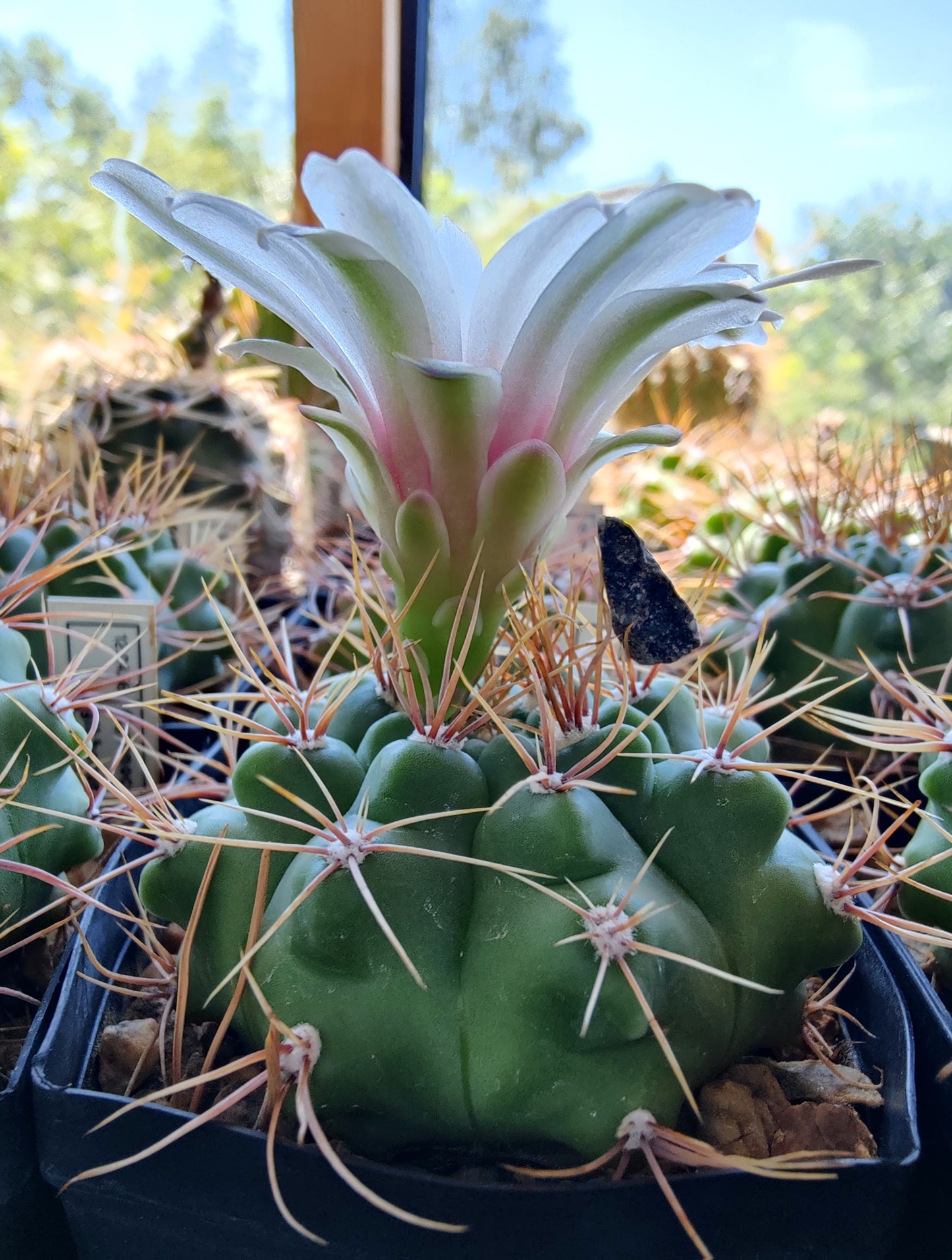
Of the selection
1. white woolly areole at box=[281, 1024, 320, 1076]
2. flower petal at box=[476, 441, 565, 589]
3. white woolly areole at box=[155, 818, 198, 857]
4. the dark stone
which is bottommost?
white woolly areole at box=[281, 1024, 320, 1076]

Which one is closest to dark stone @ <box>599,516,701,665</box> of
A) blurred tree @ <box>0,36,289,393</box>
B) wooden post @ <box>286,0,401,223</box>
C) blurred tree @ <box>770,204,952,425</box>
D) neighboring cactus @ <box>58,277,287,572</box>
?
neighboring cactus @ <box>58,277,287,572</box>

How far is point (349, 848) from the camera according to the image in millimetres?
425

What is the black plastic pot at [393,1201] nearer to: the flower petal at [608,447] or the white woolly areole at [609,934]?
the white woolly areole at [609,934]

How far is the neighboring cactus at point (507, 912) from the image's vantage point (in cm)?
41

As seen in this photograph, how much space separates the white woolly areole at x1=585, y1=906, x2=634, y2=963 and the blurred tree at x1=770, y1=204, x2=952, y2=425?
1551 millimetres

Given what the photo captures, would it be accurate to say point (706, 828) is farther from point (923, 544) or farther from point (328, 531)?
point (328, 531)

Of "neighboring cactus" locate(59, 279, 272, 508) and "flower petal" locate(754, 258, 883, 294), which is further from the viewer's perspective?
"neighboring cactus" locate(59, 279, 272, 508)

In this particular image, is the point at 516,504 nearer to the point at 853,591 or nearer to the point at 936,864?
the point at 936,864

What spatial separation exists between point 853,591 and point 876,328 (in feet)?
4.71

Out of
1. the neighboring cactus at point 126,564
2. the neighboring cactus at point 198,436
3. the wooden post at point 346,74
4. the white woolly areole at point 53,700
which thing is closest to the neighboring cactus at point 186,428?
the neighboring cactus at point 198,436

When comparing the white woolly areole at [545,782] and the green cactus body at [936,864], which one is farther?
the green cactus body at [936,864]

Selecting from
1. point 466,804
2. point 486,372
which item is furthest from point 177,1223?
point 486,372

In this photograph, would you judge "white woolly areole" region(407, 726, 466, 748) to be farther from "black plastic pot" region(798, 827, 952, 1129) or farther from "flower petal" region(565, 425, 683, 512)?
"black plastic pot" region(798, 827, 952, 1129)

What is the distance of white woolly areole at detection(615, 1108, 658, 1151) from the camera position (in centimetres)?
40
